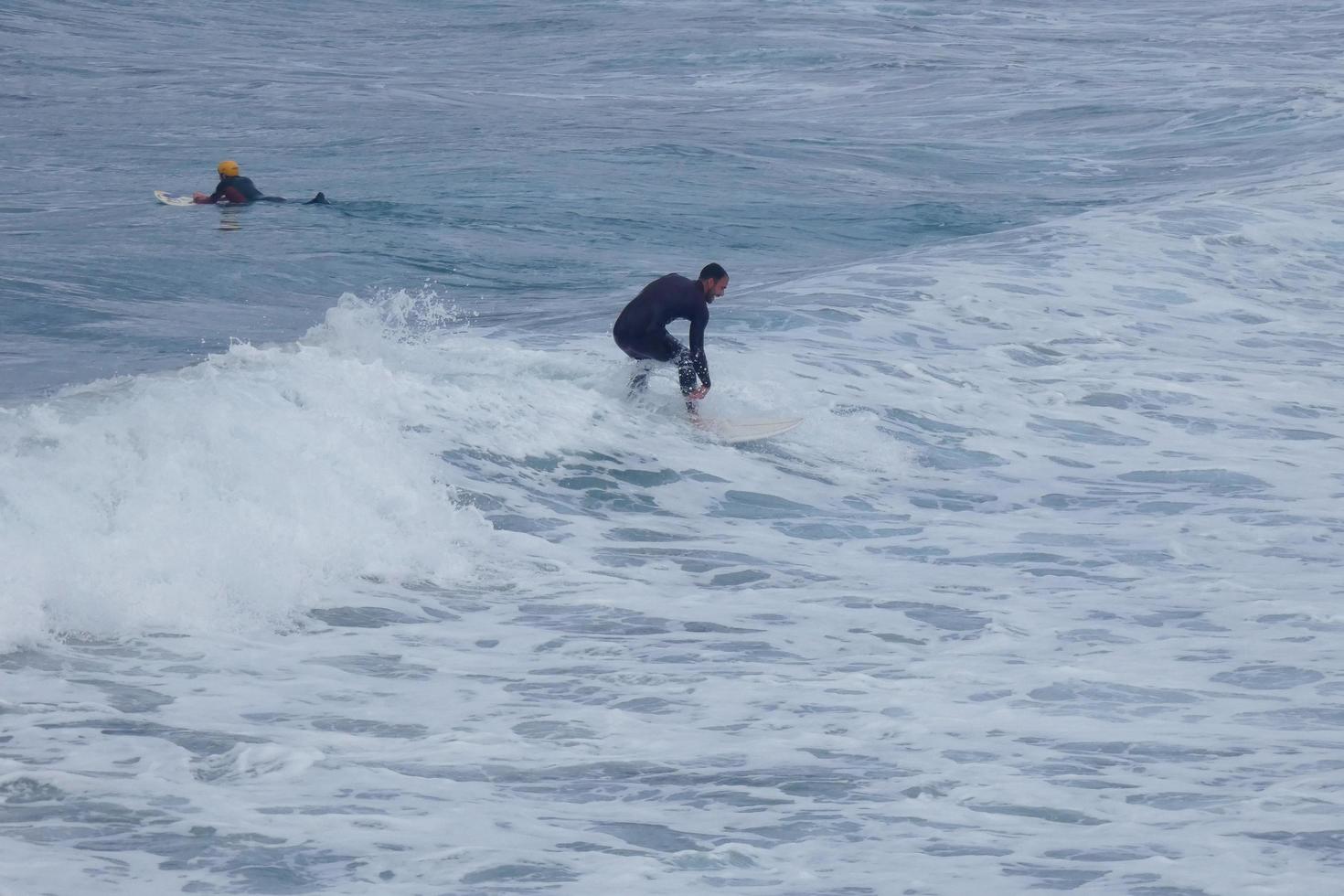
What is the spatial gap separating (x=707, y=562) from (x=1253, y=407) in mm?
6449

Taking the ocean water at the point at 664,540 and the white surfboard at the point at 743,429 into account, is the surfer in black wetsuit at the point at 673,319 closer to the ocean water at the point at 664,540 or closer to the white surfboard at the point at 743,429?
the white surfboard at the point at 743,429

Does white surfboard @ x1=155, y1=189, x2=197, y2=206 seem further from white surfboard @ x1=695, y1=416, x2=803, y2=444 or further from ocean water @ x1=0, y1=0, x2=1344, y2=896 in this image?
white surfboard @ x1=695, y1=416, x2=803, y2=444

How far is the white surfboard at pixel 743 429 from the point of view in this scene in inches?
497

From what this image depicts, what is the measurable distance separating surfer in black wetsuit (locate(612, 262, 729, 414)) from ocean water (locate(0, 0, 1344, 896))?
1.95 feet

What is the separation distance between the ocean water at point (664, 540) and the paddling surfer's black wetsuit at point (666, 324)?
614mm

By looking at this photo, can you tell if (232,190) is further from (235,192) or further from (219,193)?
(219,193)

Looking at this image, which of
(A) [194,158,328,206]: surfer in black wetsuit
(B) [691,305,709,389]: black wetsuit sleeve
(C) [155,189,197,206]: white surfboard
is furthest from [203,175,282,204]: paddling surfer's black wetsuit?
(B) [691,305,709,389]: black wetsuit sleeve

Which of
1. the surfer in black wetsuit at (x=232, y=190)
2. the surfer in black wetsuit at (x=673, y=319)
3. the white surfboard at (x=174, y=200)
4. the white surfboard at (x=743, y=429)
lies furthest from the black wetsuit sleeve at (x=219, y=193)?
the white surfboard at (x=743, y=429)

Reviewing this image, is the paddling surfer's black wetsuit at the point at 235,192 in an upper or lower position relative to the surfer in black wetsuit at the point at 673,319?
upper

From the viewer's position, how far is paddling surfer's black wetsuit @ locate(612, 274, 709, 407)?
12211 millimetres

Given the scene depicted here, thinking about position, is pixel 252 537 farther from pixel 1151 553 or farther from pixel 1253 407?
pixel 1253 407

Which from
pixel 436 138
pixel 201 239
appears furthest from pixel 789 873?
pixel 436 138

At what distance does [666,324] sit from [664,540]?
2.29 meters

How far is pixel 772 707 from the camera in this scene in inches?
304
